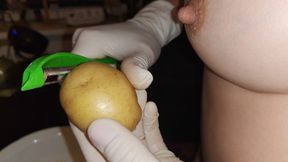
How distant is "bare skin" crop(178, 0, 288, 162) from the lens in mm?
397

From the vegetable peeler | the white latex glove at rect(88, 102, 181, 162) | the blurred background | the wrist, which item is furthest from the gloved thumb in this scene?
the blurred background

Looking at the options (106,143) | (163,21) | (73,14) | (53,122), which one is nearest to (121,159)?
(106,143)

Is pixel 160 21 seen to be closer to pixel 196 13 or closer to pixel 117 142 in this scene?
pixel 196 13

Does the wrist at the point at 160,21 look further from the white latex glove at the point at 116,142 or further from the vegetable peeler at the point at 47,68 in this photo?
the white latex glove at the point at 116,142

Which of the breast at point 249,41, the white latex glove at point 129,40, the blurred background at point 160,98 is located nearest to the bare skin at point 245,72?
the breast at point 249,41

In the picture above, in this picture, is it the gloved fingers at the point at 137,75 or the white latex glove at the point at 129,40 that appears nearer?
the gloved fingers at the point at 137,75

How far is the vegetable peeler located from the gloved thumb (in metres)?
0.10

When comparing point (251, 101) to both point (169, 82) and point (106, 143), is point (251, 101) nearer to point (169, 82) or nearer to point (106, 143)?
point (106, 143)

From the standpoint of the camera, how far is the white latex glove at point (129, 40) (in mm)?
597

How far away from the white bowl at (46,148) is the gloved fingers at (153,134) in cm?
22

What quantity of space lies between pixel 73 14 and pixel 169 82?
637 mm

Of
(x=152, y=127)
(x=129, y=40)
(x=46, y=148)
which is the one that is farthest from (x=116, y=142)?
(x=46, y=148)

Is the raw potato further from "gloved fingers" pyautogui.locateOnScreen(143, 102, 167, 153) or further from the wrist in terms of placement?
the wrist

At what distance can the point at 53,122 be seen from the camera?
35.0 inches
